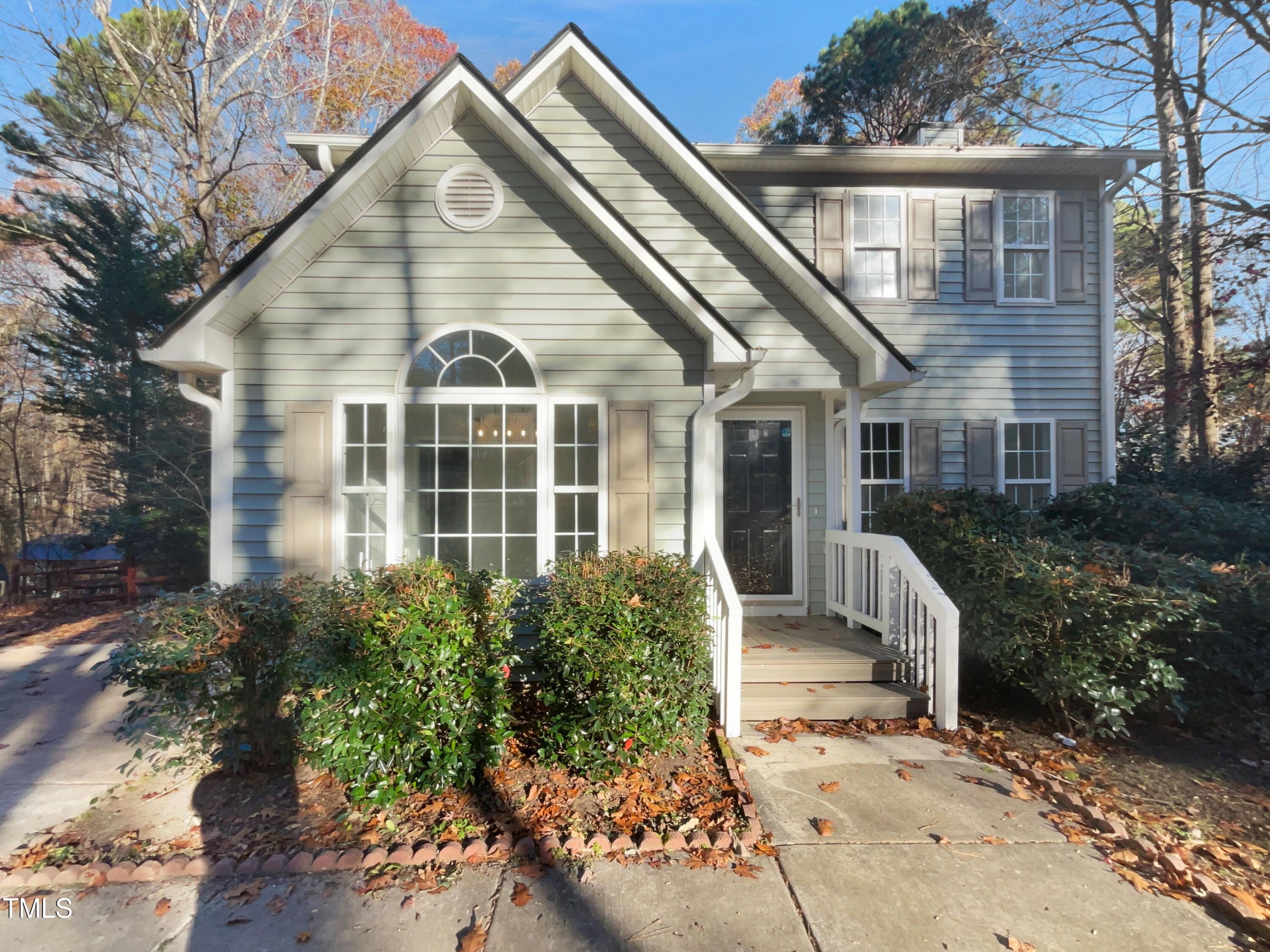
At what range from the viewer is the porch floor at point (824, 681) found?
4.50 meters

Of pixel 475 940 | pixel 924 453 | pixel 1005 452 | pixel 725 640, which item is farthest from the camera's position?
pixel 1005 452

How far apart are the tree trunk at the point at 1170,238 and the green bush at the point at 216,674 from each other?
1183 cm

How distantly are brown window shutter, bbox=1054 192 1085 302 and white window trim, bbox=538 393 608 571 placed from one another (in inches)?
246

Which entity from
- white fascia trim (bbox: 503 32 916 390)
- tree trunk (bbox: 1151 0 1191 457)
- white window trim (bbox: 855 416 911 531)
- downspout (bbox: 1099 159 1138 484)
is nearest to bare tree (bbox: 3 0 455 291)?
white fascia trim (bbox: 503 32 916 390)

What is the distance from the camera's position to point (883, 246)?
7438 mm

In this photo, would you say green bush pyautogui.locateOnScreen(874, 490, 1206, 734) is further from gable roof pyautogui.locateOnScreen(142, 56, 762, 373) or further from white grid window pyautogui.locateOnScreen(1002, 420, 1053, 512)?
white grid window pyautogui.locateOnScreen(1002, 420, 1053, 512)

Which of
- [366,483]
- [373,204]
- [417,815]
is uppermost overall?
[373,204]

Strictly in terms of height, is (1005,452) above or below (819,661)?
above

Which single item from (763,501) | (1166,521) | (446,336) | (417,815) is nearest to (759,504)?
(763,501)

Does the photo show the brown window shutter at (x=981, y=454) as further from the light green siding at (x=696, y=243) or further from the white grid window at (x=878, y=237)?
the light green siding at (x=696, y=243)

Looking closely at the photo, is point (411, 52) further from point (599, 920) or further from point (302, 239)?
point (599, 920)

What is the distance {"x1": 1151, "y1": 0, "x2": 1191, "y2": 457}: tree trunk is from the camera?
9.65m

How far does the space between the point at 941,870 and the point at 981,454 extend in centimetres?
568

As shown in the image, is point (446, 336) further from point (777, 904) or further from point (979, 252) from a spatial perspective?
point (979, 252)
